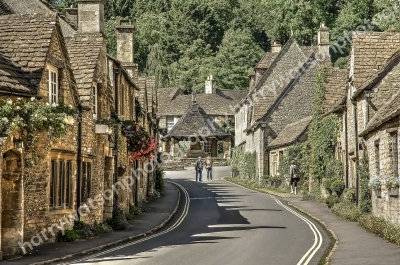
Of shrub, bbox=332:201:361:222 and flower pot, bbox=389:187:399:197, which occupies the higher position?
flower pot, bbox=389:187:399:197

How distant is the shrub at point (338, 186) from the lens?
33562 mm

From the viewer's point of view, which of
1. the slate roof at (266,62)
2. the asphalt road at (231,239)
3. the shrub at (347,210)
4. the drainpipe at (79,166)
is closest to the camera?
the asphalt road at (231,239)

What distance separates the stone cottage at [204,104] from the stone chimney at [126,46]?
51601mm

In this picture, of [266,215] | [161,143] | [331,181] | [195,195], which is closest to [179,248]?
[266,215]

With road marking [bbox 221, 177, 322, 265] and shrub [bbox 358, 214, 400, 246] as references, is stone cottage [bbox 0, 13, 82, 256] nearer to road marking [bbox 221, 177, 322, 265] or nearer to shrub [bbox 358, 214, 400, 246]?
road marking [bbox 221, 177, 322, 265]

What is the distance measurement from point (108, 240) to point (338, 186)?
47.7ft

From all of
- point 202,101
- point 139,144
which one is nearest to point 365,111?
point 139,144

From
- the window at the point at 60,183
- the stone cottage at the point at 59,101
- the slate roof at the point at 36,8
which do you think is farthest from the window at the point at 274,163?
the window at the point at 60,183

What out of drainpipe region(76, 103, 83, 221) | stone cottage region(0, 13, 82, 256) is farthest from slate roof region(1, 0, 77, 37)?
drainpipe region(76, 103, 83, 221)

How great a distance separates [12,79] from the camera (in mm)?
19000

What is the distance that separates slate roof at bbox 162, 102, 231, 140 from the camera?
80000mm

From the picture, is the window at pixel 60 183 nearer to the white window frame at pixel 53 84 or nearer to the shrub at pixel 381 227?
the white window frame at pixel 53 84

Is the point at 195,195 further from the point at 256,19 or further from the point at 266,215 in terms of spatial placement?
the point at 256,19

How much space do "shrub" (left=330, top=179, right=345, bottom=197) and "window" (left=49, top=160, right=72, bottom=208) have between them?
1479cm
